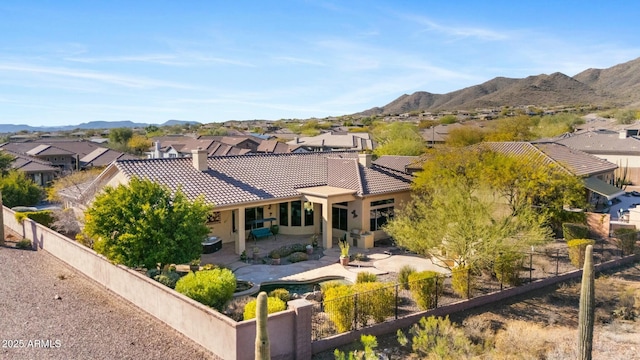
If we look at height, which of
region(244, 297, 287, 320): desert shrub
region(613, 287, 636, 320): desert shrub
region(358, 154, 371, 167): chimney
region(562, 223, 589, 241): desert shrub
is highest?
region(358, 154, 371, 167): chimney

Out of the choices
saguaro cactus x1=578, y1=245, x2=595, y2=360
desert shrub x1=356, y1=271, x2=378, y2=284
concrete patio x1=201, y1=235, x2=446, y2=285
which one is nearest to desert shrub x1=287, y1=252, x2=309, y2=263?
concrete patio x1=201, y1=235, x2=446, y2=285

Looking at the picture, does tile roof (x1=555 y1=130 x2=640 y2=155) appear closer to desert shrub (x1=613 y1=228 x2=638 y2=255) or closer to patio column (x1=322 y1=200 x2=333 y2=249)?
desert shrub (x1=613 y1=228 x2=638 y2=255)

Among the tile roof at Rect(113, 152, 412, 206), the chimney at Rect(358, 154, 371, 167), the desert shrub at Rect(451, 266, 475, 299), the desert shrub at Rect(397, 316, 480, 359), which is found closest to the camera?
the desert shrub at Rect(397, 316, 480, 359)

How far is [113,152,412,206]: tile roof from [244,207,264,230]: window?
1.88 meters

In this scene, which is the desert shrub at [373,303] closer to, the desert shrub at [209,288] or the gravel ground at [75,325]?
the desert shrub at [209,288]

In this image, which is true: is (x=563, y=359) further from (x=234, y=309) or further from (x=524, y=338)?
(x=234, y=309)

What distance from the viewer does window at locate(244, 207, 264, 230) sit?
32719 mm

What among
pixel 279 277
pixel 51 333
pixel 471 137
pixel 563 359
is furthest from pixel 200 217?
pixel 471 137

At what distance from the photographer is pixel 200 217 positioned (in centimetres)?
2314

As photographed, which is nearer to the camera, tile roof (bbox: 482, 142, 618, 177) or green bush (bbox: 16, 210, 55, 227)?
green bush (bbox: 16, 210, 55, 227)

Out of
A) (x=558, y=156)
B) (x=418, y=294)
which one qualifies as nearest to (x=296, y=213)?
(x=418, y=294)

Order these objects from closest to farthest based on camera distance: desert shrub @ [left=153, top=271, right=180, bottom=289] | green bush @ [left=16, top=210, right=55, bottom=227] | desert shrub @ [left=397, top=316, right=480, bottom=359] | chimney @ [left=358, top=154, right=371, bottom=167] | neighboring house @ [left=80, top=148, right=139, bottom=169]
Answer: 1. desert shrub @ [left=397, top=316, right=480, bottom=359]
2. desert shrub @ [left=153, top=271, right=180, bottom=289]
3. green bush @ [left=16, top=210, right=55, bottom=227]
4. chimney @ [left=358, top=154, right=371, bottom=167]
5. neighboring house @ [left=80, top=148, right=139, bottom=169]

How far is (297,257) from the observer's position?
28281 mm

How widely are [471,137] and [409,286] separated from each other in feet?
158
